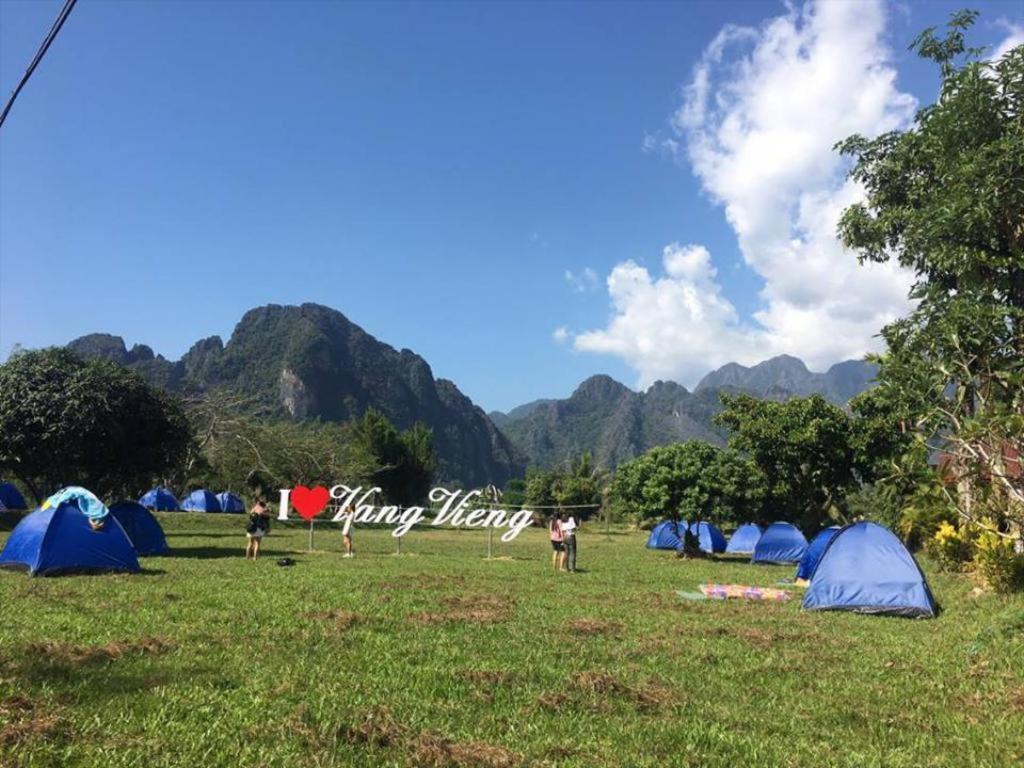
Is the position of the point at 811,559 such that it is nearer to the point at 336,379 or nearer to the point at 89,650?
the point at 89,650

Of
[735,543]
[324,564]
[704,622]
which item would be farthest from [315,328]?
[704,622]

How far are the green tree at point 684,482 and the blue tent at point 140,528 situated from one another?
17258 millimetres

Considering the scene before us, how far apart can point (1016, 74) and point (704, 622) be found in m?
13.3

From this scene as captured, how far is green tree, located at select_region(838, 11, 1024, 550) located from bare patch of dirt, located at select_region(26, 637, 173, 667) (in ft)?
32.2

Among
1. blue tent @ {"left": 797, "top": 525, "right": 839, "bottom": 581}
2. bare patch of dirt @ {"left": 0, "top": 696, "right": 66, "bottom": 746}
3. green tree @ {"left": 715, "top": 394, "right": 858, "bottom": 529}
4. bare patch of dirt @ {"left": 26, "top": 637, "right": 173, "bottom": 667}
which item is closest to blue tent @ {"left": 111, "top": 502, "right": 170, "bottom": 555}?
bare patch of dirt @ {"left": 26, "top": 637, "right": 173, "bottom": 667}

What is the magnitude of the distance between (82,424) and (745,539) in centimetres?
2810

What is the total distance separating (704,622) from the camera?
11.4m

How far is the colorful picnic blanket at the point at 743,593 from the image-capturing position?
49.8 ft

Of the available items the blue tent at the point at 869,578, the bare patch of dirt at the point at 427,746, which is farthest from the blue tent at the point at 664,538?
the bare patch of dirt at the point at 427,746

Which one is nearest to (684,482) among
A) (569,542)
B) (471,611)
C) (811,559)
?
(811,559)

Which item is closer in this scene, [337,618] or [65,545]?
[337,618]

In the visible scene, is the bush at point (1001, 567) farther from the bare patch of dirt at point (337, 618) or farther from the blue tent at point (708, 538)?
the blue tent at point (708, 538)

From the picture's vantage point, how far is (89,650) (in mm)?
7652

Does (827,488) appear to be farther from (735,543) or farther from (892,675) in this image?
(892,675)
